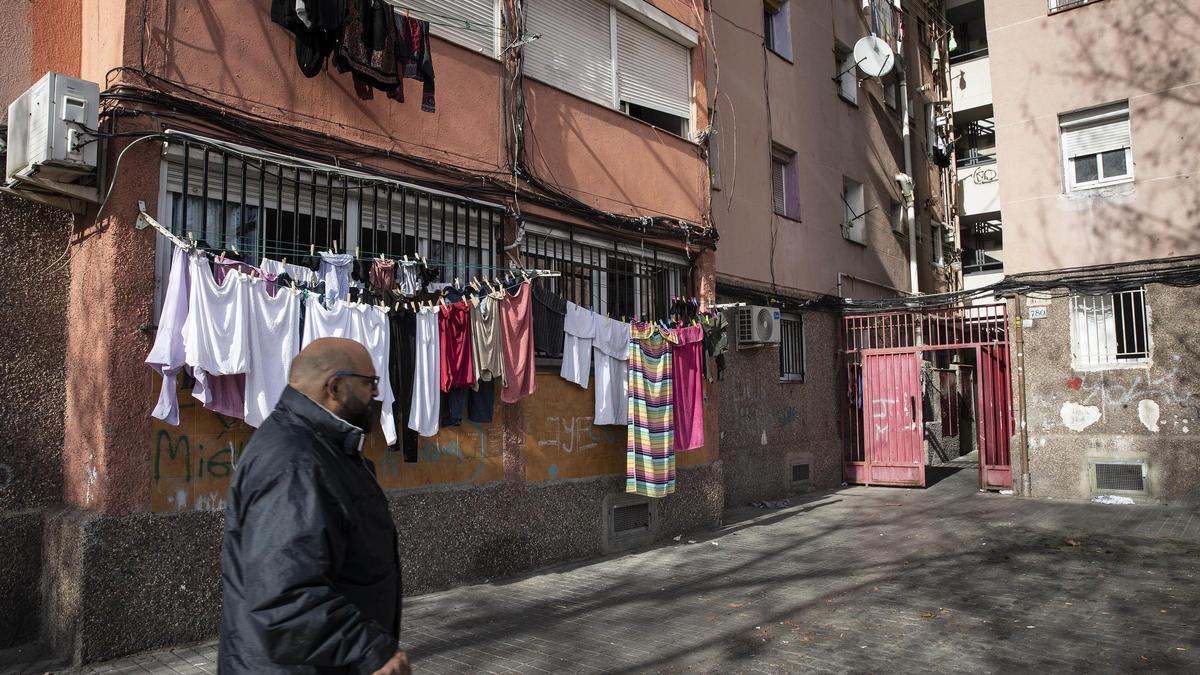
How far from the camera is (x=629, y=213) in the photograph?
9.26 meters

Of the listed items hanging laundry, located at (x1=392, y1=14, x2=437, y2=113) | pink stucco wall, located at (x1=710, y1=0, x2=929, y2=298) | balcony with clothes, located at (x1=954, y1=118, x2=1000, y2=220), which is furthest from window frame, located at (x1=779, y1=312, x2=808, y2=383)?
balcony with clothes, located at (x1=954, y1=118, x2=1000, y2=220)

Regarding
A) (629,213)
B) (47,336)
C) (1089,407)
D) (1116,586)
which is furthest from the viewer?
(1089,407)

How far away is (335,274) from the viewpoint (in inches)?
249

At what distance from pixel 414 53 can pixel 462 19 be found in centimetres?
111

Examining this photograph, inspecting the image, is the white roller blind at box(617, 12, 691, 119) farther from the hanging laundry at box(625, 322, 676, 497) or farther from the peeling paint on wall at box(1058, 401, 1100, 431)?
the peeling paint on wall at box(1058, 401, 1100, 431)

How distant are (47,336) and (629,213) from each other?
573 centimetres

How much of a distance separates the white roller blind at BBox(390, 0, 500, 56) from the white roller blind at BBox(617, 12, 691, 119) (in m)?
1.98

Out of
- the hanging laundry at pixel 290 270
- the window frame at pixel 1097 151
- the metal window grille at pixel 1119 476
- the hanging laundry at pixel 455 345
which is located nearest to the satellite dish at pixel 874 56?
the window frame at pixel 1097 151

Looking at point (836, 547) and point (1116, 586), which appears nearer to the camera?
point (1116, 586)

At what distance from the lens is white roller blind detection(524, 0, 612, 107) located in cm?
855

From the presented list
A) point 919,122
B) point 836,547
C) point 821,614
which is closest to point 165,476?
point 821,614

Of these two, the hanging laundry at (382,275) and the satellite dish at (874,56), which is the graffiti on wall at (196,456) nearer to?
the hanging laundry at (382,275)

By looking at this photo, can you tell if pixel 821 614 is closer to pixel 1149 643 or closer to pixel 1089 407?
pixel 1149 643

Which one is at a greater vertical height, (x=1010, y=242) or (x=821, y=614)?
(x=1010, y=242)
